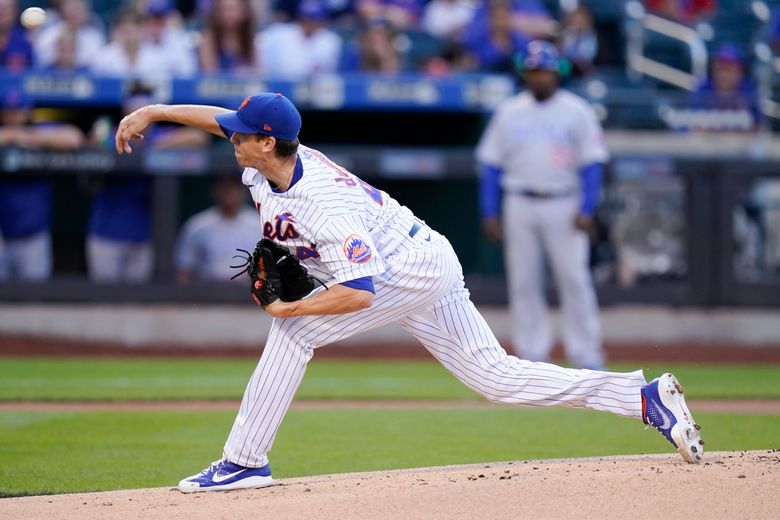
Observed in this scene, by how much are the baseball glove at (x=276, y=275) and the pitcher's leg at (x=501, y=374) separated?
0.68 meters

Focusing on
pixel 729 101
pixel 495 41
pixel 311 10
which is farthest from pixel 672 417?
pixel 729 101

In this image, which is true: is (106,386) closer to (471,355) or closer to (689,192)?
(471,355)

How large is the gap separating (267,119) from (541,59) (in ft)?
16.7

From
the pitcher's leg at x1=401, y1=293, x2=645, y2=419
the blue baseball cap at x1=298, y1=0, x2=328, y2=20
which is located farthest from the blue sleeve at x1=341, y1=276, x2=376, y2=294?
the blue baseball cap at x1=298, y1=0, x2=328, y2=20

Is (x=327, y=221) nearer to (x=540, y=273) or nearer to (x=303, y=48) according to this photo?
(x=540, y=273)

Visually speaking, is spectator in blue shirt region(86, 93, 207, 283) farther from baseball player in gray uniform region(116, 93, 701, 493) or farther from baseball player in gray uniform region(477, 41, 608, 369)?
baseball player in gray uniform region(116, 93, 701, 493)

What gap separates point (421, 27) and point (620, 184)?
3314mm

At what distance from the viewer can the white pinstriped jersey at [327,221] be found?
470 centimetres

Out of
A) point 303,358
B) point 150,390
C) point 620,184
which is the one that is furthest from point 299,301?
point 620,184

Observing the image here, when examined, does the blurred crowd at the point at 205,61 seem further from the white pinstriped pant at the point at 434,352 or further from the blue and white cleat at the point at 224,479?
the blue and white cleat at the point at 224,479

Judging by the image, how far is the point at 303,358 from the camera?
497 centimetres

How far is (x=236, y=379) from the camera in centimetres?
962

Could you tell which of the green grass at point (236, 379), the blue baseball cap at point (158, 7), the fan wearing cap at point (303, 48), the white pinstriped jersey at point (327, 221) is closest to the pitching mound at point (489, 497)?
the white pinstriped jersey at point (327, 221)

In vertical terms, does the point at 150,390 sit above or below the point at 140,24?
below
